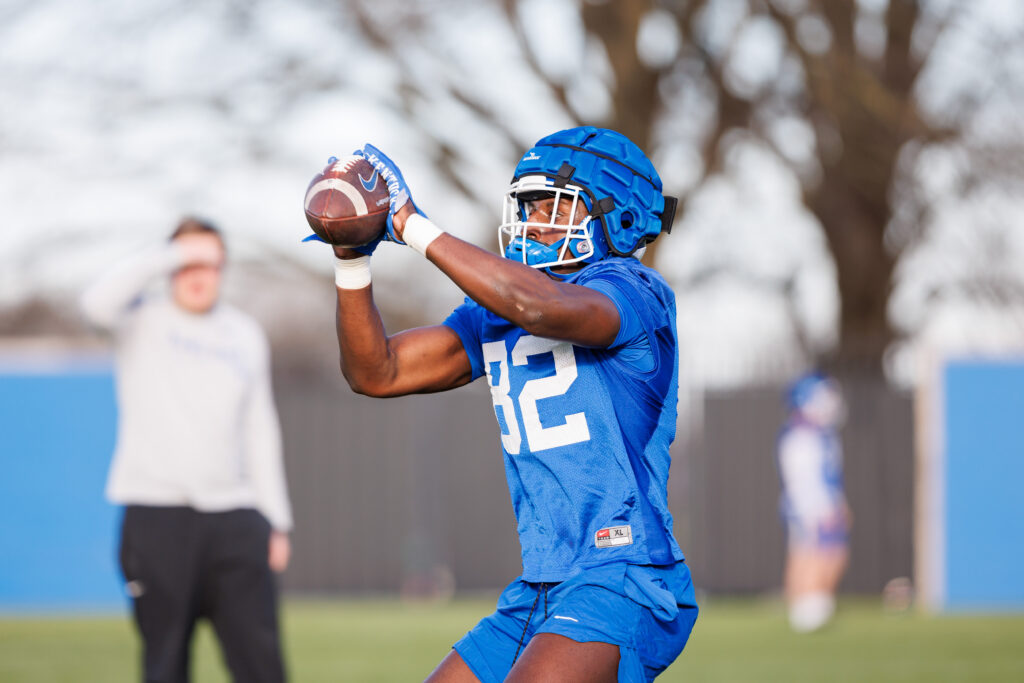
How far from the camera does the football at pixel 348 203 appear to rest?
3322mm

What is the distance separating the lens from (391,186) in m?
3.40

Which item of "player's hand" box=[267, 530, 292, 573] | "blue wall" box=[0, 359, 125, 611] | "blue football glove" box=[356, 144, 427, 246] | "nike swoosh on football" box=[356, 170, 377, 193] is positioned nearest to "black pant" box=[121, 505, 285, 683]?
"player's hand" box=[267, 530, 292, 573]

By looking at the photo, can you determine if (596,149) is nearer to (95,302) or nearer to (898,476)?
(95,302)

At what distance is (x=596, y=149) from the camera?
12.2 ft

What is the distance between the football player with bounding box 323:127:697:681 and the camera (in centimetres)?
324

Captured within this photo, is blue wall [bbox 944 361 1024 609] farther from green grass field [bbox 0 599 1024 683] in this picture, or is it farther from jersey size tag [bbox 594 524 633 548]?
jersey size tag [bbox 594 524 633 548]

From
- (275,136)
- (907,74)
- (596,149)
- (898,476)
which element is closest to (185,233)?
(596,149)

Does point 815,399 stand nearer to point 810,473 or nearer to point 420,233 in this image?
point 810,473

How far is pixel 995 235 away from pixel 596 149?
47.7 feet

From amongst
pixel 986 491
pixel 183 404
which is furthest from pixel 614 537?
pixel 986 491

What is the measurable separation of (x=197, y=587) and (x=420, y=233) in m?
2.73

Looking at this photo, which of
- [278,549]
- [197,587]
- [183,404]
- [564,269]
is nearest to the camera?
[564,269]

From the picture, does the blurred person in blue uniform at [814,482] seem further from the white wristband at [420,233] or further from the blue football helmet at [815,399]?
the white wristband at [420,233]

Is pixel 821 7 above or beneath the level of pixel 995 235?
above
